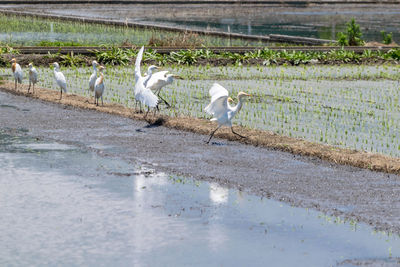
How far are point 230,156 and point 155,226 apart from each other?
3565 millimetres

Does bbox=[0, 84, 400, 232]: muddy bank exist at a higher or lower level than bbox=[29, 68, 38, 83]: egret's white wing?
lower


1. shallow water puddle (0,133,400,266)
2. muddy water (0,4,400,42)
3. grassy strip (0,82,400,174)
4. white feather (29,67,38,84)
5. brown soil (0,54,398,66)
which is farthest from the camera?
muddy water (0,4,400,42)

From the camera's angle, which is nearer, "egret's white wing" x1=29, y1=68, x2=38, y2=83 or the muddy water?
"egret's white wing" x1=29, y1=68, x2=38, y2=83

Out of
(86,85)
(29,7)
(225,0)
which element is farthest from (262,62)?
(225,0)

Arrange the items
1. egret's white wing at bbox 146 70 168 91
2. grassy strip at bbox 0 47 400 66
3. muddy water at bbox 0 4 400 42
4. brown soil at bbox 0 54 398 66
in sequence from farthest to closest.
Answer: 1. muddy water at bbox 0 4 400 42
2. grassy strip at bbox 0 47 400 66
3. brown soil at bbox 0 54 398 66
4. egret's white wing at bbox 146 70 168 91

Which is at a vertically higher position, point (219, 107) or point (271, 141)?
point (219, 107)

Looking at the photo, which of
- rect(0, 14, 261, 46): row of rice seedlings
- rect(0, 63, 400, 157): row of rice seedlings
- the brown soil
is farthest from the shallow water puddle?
rect(0, 14, 261, 46): row of rice seedlings

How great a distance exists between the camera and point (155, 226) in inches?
316

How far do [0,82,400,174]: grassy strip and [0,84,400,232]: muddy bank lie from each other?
0.06 feet

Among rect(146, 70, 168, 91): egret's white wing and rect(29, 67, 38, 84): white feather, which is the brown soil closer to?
rect(29, 67, 38, 84): white feather

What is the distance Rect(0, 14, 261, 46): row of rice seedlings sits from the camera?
31828 mm

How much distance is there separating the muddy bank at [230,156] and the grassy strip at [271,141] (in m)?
0.02

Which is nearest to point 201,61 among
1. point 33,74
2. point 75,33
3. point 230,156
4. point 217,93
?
point 33,74

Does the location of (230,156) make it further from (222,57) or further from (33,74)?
(222,57)
